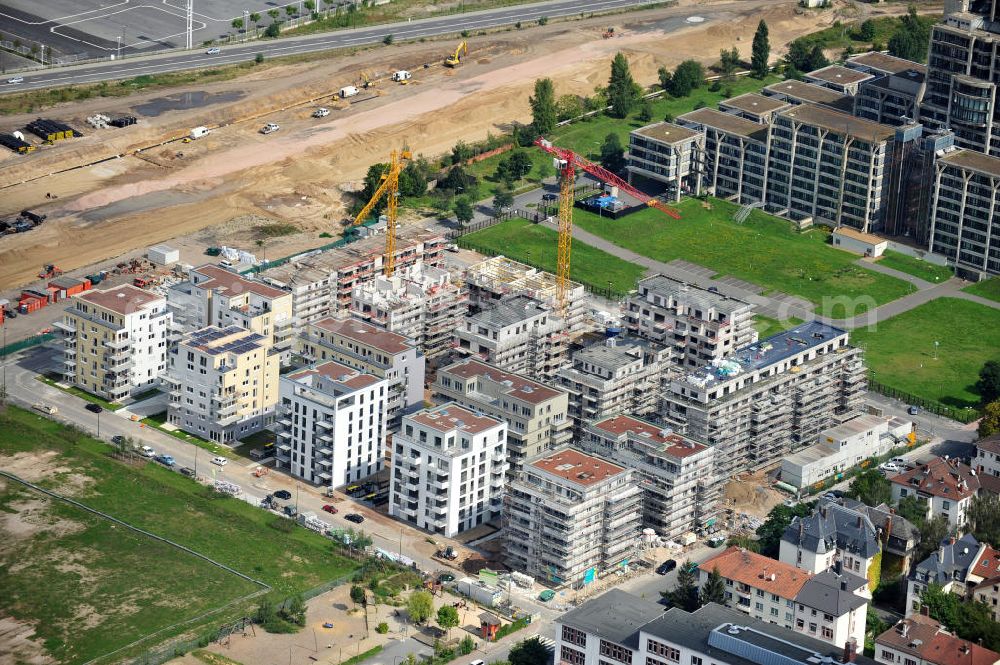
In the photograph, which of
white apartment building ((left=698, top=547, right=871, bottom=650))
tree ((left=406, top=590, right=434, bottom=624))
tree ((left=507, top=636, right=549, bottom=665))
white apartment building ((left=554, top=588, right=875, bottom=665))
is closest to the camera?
white apartment building ((left=554, top=588, right=875, bottom=665))

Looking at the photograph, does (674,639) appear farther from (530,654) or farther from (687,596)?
(687,596)

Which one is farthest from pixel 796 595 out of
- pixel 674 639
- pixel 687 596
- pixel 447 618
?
pixel 447 618

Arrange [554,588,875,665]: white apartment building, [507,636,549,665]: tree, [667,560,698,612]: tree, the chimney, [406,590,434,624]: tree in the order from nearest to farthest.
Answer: [554,588,875,665]: white apartment building, the chimney, [507,636,549,665]: tree, [406,590,434,624]: tree, [667,560,698,612]: tree

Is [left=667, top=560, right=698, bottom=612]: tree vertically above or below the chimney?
below

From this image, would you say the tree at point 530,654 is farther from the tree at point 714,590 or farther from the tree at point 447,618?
the tree at point 714,590

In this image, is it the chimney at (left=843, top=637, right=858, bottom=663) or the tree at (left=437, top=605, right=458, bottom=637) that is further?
the tree at (left=437, top=605, right=458, bottom=637)

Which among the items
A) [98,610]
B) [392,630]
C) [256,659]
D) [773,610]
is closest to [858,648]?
[773,610]

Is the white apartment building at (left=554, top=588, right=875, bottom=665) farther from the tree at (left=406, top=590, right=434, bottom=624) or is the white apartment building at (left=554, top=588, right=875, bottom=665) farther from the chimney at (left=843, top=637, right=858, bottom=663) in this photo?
the tree at (left=406, top=590, right=434, bottom=624)

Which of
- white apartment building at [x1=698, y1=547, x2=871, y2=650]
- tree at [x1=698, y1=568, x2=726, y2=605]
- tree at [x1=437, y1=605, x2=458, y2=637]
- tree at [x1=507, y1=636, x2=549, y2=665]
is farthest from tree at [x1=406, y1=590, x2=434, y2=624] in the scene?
white apartment building at [x1=698, y1=547, x2=871, y2=650]
